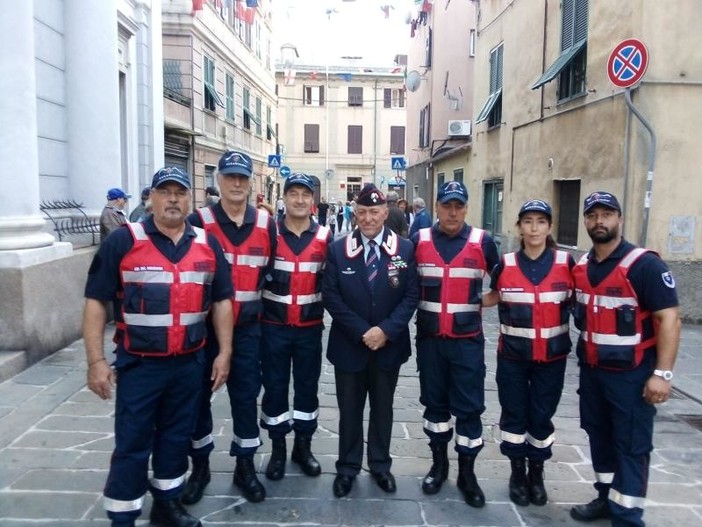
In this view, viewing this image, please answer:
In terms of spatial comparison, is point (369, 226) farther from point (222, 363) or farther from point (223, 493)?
point (223, 493)

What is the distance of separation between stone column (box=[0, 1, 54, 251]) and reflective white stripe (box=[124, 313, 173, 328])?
3.93m

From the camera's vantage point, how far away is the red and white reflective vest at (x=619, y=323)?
3.54 meters

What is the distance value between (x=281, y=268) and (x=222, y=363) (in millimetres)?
802

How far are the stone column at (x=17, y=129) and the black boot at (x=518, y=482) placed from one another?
546 cm

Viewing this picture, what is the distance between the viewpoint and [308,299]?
Result: 4215 millimetres

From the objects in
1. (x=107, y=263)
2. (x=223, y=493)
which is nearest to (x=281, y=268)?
(x=107, y=263)

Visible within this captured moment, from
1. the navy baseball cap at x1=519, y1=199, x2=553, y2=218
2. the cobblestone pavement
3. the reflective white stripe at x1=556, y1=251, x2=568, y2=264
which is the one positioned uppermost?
the navy baseball cap at x1=519, y1=199, x2=553, y2=218

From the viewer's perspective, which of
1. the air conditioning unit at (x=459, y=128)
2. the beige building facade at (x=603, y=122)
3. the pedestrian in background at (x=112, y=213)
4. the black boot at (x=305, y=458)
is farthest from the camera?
the air conditioning unit at (x=459, y=128)

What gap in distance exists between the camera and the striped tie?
13.2 feet

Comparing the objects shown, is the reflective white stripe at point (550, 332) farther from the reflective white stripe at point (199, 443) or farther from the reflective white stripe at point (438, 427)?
the reflective white stripe at point (199, 443)

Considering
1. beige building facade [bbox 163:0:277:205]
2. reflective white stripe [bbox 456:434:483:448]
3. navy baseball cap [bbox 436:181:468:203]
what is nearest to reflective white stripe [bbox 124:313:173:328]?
navy baseball cap [bbox 436:181:468:203]

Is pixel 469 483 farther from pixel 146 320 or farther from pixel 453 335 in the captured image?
pixel 146 320

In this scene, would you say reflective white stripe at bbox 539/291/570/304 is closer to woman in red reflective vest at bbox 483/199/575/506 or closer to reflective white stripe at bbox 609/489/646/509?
woman in red reflective vest at bbox 483/199/575/506

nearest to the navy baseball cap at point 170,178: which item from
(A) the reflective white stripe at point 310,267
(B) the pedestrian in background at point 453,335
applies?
(A) the reflective white stripe at point 310,267
